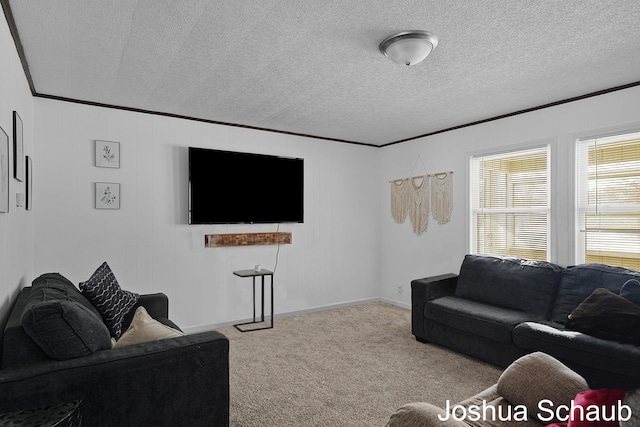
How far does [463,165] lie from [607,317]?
2.44m

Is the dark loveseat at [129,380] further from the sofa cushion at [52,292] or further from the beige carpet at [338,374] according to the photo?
the beige carpet at [338,374]

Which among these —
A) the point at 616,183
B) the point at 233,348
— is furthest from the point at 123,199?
the point at 616,183

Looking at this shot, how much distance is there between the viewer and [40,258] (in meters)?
3.59

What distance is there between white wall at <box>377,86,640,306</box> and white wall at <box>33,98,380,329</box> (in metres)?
0.44

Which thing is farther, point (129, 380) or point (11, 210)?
point (11, 210)

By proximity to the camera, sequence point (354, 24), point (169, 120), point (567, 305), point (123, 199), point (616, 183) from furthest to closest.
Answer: point (169, 120) < point (123, 199) < point (616, 183) < point (567, 305) < point (354, 24)

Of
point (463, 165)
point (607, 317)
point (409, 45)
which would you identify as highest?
point (409, 45)

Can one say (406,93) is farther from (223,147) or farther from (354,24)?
(223,147)

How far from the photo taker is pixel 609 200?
355 centimetres

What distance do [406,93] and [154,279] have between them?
3.21m

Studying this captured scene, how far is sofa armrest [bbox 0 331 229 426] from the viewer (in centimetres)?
160

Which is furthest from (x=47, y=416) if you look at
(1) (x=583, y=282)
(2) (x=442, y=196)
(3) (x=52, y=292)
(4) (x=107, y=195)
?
(2) (x=442, y=196)

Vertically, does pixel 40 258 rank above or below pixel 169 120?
below

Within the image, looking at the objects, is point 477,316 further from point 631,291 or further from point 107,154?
point 107,154
